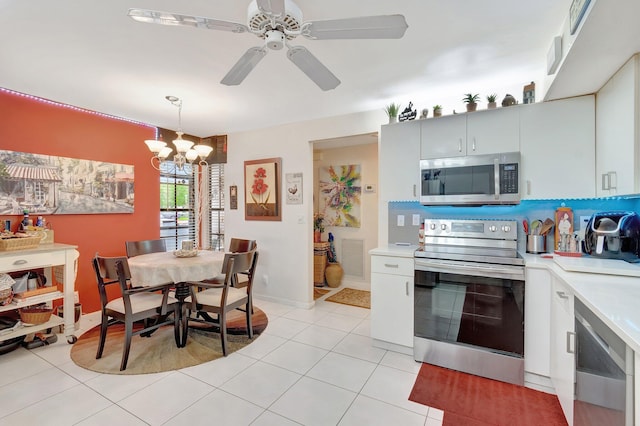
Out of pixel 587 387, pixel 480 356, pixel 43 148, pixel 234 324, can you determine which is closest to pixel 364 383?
pixel 480 356

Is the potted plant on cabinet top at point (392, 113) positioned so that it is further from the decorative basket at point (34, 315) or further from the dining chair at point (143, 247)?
the decorative basket at point (34, 315)

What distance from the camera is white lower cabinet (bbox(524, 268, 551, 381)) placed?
2070mm

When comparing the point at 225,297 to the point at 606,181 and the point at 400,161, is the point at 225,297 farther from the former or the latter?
the point at 606,181

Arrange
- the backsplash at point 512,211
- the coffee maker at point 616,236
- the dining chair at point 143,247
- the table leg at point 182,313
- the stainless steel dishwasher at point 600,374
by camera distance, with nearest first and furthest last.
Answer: the stainless steel dishwasher at point 600,374 < the coffee maker at point 616,236 < the backsplash at point 512,211 < the table leg at point 182,313 < the dining chair at point 143,247

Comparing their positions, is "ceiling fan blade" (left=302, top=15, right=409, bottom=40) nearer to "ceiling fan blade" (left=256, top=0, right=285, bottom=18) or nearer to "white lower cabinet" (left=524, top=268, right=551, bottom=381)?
"ceiling fan blade" (left=256, top=0, right=285, bottom=18)

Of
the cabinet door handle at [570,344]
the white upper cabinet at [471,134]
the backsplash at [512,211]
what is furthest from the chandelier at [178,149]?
the cabinet door handle at [570,344]

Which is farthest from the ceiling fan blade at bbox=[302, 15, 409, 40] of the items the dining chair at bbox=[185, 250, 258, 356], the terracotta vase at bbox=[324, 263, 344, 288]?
the terracotta vase at bbox=[324, 263, 344, 288]

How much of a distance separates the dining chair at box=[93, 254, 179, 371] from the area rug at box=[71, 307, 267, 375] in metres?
0.09

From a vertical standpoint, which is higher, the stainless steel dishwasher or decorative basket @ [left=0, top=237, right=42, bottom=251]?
decorative basket @ [left=0, top=237, right=42, bottom=251]

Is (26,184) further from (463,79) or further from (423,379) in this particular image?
(463,79)

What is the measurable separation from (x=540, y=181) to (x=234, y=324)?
3.24 m

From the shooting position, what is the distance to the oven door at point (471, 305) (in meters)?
2.16

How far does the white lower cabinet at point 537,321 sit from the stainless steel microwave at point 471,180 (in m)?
0.64

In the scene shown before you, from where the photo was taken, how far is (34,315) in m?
2.61
